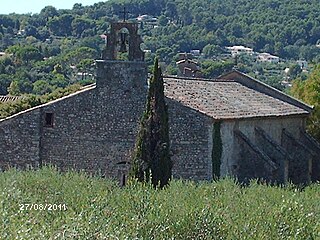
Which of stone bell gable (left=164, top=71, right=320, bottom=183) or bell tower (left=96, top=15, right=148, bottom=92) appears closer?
stone bell gable (left=164, top=71, right=320, bottom=183)

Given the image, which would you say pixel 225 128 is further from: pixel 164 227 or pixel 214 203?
pixel 164 227

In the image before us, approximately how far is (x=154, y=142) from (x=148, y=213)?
9697mm

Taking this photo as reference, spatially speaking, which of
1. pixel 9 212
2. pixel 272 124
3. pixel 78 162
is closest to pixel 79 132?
pixel 78 162

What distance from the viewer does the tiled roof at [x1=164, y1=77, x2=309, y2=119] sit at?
27.1 metres

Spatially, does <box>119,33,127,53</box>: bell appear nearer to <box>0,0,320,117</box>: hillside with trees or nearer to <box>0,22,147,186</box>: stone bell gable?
<box>0,22,147,186</box>: stone bell gable

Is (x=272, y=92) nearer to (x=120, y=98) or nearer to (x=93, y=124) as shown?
(x=120, y=98)

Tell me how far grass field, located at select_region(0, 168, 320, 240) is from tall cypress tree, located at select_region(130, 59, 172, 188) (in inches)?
205

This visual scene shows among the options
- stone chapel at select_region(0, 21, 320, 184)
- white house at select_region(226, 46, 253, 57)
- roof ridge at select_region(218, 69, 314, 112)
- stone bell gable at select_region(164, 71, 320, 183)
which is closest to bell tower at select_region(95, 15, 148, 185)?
stone chapel at select_region(0, 21, 320, 184)

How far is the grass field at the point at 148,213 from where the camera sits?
12234 mm

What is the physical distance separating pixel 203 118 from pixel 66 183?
8545 mm

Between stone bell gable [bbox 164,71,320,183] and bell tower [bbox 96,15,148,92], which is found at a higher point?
bell tower [bbox 96,15,148,92]

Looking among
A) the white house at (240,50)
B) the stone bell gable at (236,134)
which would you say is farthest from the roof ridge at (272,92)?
the white house at (240,50)

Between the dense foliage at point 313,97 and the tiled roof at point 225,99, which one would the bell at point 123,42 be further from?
the dense foliage at point 313,97

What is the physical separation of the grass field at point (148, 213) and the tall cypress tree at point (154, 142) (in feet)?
17.0
